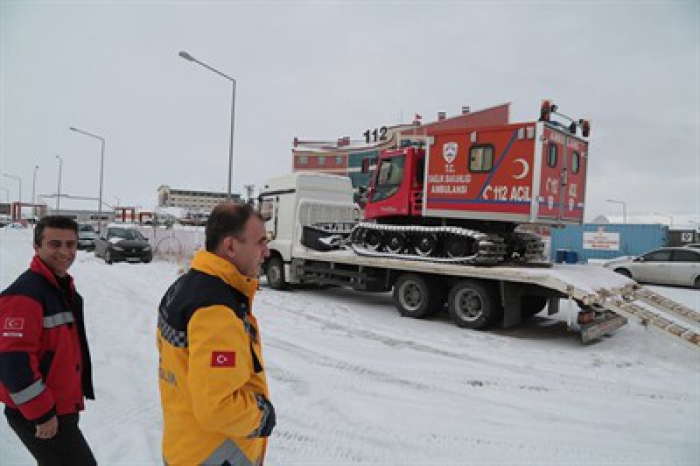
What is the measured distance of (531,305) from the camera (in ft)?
32.3

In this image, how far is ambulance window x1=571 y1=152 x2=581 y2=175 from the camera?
9.71m

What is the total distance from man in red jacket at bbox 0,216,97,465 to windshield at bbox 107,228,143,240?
1879cm

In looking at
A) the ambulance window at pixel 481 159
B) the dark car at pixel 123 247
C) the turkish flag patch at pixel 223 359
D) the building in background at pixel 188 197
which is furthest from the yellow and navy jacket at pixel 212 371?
the building in background at pixel 188 197

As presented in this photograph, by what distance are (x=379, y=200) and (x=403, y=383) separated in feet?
20.2

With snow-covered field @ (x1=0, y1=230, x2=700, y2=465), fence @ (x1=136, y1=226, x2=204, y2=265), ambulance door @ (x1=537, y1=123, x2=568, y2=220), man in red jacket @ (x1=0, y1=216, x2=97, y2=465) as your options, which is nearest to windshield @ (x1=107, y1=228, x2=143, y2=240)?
fence @ (x1=136, y1=226, x2=204, y2=265)

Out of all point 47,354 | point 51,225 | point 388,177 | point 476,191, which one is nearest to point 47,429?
point 47,354

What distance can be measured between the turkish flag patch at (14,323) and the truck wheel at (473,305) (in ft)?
24.3

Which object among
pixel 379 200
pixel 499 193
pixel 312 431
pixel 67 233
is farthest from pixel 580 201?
pixel 67 233

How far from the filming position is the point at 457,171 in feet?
31.9

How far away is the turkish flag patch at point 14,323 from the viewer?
2.27 m

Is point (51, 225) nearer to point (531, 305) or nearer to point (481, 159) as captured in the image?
point (481, 159)

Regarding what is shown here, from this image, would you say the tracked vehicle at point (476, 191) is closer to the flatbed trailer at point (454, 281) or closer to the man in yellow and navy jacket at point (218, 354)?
the flatbed trailer at point (454, 281)

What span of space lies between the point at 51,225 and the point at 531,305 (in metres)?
9.02

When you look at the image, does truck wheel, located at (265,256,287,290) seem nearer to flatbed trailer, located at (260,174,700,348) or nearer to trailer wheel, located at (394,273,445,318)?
flatbed trailer, located at (260,174,700,348)
